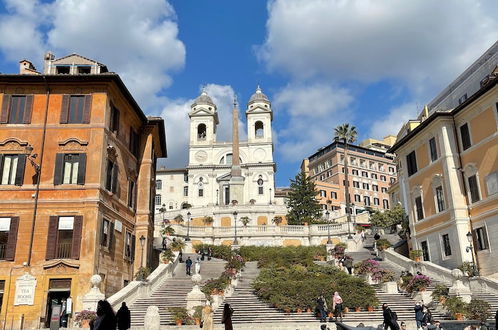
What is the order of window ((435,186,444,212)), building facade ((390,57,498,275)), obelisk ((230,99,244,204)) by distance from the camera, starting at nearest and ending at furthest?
building facade ((390,57,498,275)) < window ((435,186,444,212)) < obelisk ((230,99,244,204))

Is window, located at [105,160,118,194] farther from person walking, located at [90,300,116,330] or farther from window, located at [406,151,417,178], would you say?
window, located at [406,151,417,178]

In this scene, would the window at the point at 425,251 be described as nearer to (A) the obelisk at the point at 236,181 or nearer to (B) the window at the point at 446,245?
(B) the window at the point at 446,245

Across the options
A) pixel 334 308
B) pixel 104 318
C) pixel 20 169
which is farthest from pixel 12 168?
pixel 334 308

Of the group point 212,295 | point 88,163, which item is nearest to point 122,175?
point 88,163

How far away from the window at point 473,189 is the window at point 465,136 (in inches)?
89.0

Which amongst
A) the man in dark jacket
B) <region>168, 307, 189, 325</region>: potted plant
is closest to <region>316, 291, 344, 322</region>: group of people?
<region>168, 307, 189, 325</region>: potted plant

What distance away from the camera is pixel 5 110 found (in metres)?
28.0

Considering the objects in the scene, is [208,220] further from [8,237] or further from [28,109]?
[8,237]

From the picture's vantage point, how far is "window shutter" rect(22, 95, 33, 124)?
91.7 feet

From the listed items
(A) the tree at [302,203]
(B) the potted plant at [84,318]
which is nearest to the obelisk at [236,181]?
(A) the tree at [302,203]

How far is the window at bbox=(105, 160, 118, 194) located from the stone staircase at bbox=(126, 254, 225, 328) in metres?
7.18

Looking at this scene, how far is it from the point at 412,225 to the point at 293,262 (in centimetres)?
1096

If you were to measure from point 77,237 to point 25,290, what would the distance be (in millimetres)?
3772

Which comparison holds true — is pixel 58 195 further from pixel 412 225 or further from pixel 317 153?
pixel 317 153
